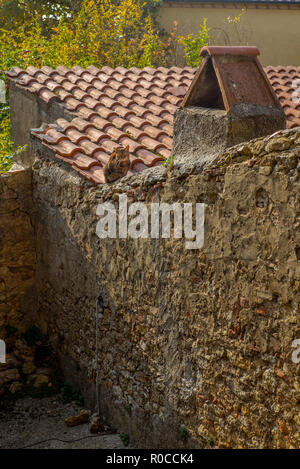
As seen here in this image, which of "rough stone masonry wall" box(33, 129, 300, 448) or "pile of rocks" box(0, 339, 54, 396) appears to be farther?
"pile of rocks" box(0, 339, 54, 396)

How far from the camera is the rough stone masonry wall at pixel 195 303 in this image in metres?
4.14

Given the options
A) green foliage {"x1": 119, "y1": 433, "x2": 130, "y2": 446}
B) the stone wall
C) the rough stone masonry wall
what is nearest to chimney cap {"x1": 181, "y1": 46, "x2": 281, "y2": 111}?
the rough stone masonry wall

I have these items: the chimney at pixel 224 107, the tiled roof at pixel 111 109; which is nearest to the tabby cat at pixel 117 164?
the tiled roof at pixel 111 109

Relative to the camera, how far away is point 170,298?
5320 millimetres

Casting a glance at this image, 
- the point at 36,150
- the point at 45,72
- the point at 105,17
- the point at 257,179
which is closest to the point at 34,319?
the point at 36,150

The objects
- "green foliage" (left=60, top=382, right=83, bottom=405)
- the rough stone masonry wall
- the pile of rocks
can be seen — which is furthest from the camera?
the pile of rocks

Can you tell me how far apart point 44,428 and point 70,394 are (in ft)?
2.08

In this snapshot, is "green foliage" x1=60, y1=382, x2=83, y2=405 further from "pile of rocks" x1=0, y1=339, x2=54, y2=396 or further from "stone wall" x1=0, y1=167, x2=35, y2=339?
"stone wall" x1=0, y1=167, x2=35, y2=339

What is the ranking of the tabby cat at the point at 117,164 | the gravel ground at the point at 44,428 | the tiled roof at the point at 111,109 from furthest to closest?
the tiled roof at the point at 111,109 < the gravel ground at the point at 44,428 < the tabby cat at the point at 117,164

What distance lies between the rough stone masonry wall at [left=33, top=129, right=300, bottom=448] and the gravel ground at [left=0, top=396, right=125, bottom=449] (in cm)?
27

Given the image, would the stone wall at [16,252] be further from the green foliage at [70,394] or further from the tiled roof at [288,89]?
the tiled roof at [288,89]

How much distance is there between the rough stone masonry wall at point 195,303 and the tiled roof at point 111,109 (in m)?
0.33

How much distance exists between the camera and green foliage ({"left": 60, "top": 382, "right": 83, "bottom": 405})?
7.06m

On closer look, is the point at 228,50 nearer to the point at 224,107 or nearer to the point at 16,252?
the point at 224,107
